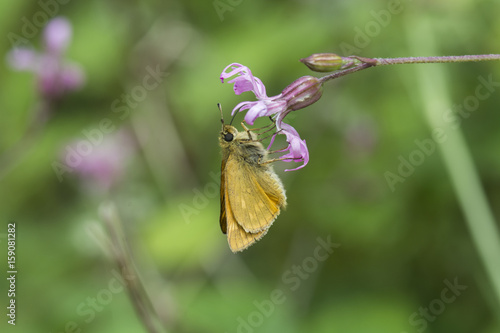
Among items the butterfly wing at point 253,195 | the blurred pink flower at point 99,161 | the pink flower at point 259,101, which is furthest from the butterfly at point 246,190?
the blurred pink flower at point 99,161

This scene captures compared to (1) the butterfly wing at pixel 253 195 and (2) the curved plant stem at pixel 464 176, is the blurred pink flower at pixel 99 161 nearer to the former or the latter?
(1) the butterfly wing at pixel 253 195

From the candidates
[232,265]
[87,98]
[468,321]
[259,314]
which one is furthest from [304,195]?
[87,98]

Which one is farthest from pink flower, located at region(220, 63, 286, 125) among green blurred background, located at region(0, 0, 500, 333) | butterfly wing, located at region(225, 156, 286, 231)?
green blurred background, located at region(0, 0, 500, 333)

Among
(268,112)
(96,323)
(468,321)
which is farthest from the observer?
(96,323)

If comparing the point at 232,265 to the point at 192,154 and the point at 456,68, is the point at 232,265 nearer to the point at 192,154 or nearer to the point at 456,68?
the point at 192,154

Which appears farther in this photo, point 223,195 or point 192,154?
point 192,154

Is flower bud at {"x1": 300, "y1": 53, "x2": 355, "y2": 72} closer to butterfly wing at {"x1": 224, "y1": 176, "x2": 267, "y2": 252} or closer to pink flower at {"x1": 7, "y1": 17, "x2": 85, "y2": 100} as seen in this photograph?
butterfly wing at {"x1": 224, "y1": 176, "x2": 267, "y2": 252}

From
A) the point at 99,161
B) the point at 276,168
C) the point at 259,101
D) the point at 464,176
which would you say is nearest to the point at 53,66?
the point at 99,161
